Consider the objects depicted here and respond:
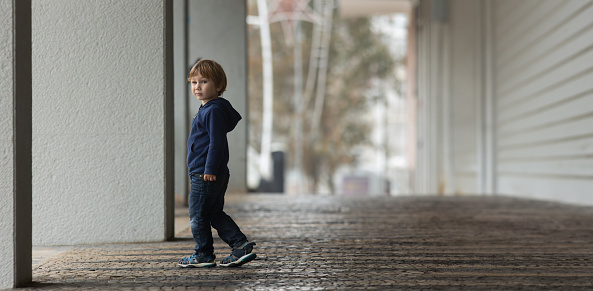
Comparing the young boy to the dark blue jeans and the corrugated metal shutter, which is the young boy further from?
the corrugated metal shutter

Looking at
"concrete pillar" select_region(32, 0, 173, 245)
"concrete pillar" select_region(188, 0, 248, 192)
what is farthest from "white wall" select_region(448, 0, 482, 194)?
"concrete pillar" select_region(32, 0, 173, 245)

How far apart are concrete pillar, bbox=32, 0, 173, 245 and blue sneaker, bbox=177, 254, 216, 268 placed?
0.81m

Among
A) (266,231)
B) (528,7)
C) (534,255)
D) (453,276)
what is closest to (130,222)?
(266,231)

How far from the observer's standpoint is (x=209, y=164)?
265 cm

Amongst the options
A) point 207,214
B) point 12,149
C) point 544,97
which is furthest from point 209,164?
point 544,97

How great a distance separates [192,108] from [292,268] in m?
4.53

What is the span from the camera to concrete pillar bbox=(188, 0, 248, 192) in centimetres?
829

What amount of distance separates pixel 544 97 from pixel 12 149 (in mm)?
5888

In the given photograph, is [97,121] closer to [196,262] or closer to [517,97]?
[196,262]

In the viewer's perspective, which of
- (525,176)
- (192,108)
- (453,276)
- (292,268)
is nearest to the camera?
(453,276)

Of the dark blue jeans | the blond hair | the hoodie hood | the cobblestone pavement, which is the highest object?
the blond hair

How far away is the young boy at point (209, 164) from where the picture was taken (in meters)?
2.66

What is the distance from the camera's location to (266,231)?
4039 mm

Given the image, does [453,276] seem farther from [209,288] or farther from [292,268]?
[209,288]
